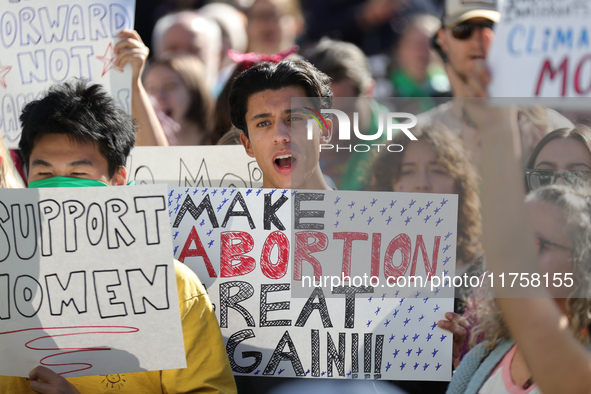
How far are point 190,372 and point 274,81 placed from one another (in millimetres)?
1167

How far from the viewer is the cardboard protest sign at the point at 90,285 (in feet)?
5.36

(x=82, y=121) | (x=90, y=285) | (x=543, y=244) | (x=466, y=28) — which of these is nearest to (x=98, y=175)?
(x=82, y=121)

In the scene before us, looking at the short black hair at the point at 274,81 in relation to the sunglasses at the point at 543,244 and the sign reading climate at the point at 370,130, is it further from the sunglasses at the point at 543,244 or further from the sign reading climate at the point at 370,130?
the sunglasses at the point at 543,244

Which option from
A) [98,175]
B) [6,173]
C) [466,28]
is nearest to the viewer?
[98,175]

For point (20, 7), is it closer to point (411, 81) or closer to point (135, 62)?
point (135, 62)

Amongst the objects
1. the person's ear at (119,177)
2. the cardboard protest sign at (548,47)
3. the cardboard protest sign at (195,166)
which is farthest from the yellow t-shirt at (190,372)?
the cardboard protest sign at (548,47)

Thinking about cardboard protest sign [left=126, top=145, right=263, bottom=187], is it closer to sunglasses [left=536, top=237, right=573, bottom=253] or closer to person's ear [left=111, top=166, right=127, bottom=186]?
person's ear [left=111, top=166, right=127, bottom=186]

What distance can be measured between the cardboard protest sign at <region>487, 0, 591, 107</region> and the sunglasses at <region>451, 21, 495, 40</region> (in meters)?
0.95

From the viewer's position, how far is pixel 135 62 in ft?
8.91

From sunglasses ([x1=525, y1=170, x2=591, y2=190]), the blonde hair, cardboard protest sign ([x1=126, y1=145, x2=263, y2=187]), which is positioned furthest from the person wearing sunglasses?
the blonde hair

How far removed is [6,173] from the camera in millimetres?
2521

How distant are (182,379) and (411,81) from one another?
99.6 inches

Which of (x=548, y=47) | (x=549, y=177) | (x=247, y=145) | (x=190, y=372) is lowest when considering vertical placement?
(x=190, y=372)

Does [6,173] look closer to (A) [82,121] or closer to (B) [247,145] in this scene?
(A) [82,121]
